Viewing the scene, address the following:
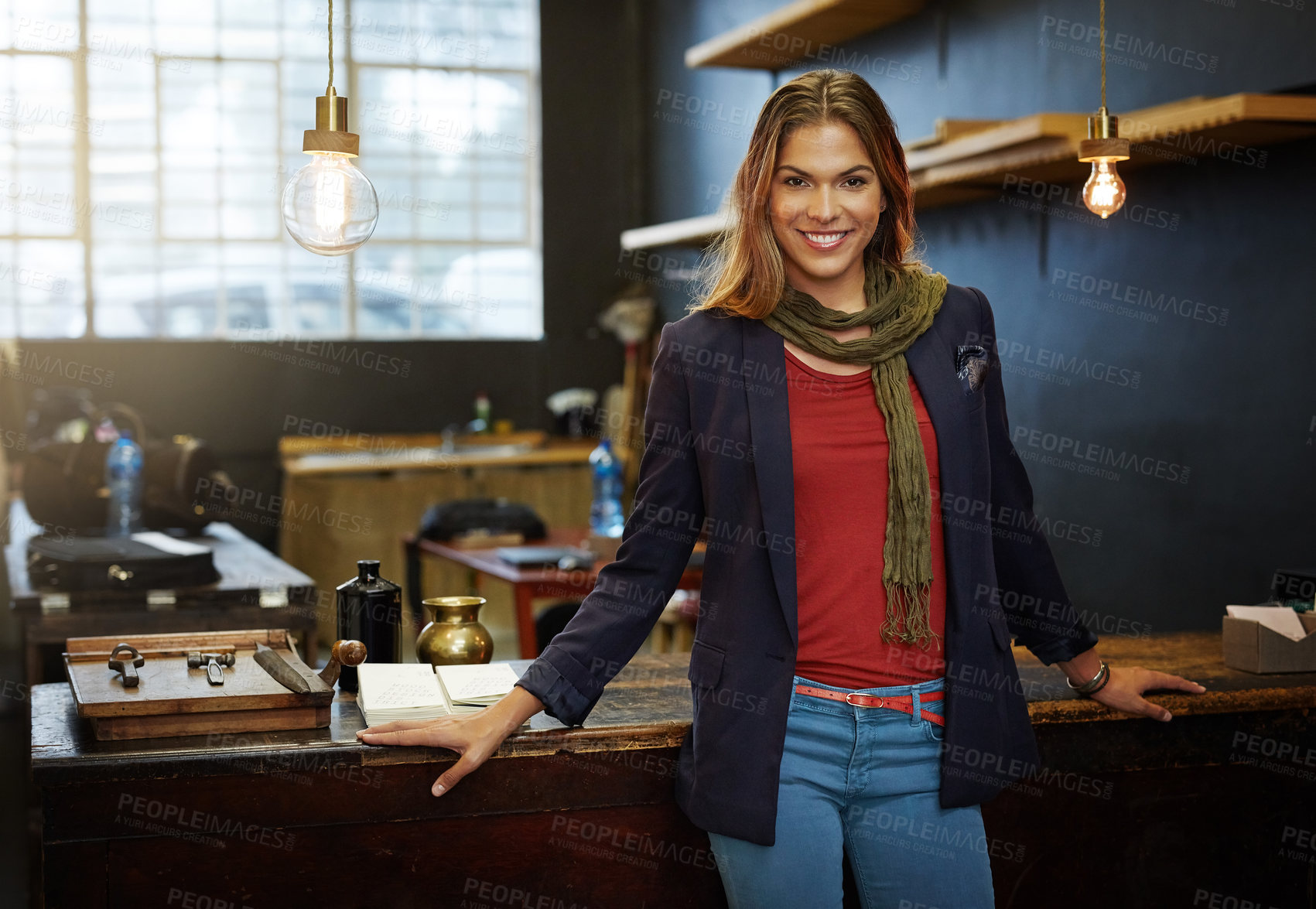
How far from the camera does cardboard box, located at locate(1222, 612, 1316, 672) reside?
7.45 ft

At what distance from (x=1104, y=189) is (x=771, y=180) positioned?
1.12 meters

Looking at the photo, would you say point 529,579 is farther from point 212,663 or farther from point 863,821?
point 863,821

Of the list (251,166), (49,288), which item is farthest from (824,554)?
(49,288)

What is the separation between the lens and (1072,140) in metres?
3.48

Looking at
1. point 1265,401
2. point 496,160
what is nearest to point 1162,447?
point 1265,401

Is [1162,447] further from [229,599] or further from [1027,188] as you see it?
[229,599]

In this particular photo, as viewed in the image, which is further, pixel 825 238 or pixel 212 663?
pixel 212 663

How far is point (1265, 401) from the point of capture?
345 centimetres

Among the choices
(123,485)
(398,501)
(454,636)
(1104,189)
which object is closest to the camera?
(454,636)

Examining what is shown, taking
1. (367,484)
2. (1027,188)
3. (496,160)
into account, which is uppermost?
(496,160)

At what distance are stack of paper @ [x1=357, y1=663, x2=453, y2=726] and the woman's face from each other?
86 centimetres

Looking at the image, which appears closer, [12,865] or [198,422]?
[12,865]

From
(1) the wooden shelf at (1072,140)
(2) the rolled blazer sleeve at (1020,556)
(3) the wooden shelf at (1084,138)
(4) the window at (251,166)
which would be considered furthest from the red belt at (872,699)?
(4) the window at (251,166)

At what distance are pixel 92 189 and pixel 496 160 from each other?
2611mm
